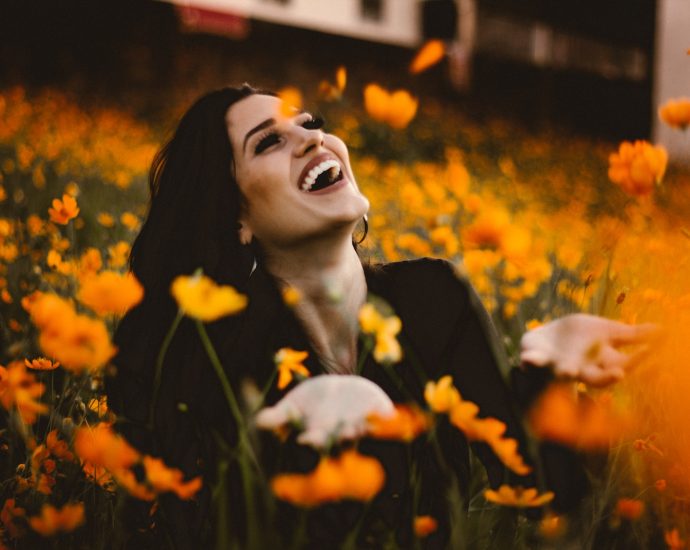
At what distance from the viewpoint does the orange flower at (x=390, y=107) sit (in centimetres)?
103

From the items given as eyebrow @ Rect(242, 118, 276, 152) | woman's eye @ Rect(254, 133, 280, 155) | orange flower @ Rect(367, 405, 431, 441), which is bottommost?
orange flower @ Rect(367, 405, 431, 441)

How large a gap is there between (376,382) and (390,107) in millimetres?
392

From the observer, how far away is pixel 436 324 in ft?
3.84

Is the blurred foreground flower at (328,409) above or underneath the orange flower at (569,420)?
above

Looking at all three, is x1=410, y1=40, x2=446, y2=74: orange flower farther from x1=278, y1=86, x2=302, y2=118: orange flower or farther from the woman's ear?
the woman's ear

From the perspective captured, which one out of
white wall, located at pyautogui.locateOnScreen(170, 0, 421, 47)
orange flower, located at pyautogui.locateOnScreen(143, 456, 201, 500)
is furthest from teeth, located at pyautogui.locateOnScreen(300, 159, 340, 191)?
white wall, located at pyautogui.locateOnScreen(170, 0, 421, 47)

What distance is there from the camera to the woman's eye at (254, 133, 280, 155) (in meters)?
1.15

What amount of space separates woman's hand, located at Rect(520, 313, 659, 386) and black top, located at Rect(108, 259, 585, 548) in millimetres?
42

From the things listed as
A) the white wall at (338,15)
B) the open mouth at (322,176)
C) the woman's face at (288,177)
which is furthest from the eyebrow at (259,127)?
the white wall at (338,15)

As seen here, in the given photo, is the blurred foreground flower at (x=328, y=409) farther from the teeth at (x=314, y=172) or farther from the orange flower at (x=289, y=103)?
the orange flower at (x=289, y=103)

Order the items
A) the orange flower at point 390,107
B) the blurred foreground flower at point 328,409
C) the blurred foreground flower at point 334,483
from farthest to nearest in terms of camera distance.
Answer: the orange flower at point 390,107 < the blurred foreground flower at point 328,409 < the blurred foreground flower at point 334,483

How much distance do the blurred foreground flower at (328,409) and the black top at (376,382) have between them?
0.52 ft

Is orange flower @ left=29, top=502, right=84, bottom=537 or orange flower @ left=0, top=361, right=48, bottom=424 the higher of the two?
orange flower @ left=0, top=361, right=48, bottom=424

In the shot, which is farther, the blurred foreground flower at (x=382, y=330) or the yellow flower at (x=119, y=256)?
the yellow flower at (x=119, y=256)
